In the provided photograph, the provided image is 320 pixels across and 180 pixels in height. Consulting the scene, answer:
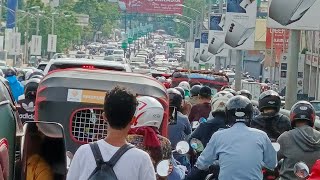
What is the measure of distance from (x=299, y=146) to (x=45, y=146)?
135 inches

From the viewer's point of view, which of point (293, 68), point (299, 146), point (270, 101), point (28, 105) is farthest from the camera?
point (293, 68)

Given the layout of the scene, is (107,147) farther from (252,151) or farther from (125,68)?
(125,68)

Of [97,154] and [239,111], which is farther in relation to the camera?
[239,111]

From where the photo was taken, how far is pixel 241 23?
30281mm

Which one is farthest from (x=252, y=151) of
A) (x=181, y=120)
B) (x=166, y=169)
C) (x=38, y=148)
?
(x=181, y=120)

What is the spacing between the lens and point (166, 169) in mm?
7250

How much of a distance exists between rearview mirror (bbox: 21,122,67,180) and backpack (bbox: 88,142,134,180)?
64cm

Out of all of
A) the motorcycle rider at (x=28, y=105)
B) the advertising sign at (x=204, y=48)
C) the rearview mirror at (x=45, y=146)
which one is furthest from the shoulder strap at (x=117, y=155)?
the advertising sign at (x=204, y=48)

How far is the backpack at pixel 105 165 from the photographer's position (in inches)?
234

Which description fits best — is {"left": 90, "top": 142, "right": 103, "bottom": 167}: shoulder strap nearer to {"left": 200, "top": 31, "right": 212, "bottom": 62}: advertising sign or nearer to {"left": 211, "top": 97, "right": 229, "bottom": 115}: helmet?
{"left": 211, "top": 97, "right": 229, "bottom": 115}: helmet

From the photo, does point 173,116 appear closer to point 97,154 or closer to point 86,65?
point 86,65

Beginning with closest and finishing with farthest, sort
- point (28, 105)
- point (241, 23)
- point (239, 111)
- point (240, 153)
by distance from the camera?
point (240, 153) → point (239, 111) → point (28, 105) → point (241, 23)

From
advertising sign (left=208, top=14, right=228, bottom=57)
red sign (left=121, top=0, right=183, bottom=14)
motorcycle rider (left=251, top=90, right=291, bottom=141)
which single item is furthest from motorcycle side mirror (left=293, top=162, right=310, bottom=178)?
red sign (left=121, top=0, right=183, bottom=14)

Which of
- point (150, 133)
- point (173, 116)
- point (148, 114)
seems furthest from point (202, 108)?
point (150, 133)
